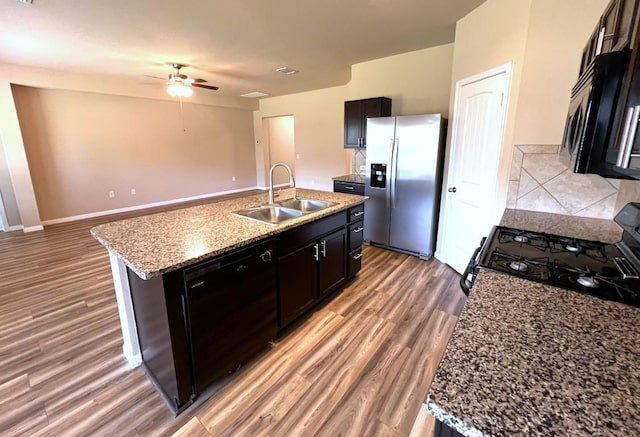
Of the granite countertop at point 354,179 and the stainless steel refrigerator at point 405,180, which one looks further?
the granite countertop at point 354,179

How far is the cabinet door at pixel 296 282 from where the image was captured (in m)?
2.08

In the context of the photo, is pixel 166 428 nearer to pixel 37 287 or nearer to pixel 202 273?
pixel 202 273

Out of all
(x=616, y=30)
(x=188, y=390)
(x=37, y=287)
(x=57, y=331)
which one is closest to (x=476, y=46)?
(x=616, y=30)

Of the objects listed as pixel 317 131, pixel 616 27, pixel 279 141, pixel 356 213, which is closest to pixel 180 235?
pixel 356 213

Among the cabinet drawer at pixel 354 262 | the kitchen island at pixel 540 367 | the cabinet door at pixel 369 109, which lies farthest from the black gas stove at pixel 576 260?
the cabinet door at pixel 369 109

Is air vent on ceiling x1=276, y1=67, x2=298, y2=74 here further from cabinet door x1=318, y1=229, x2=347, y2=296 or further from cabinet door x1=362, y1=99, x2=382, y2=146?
cabinet door x1=318, y1=229, x2=347, y2=296

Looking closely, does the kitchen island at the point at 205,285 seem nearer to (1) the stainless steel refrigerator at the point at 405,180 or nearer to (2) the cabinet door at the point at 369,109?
(1) the stainless steel refrigerator at the point at 405,180

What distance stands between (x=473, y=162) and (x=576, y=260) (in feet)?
5.74

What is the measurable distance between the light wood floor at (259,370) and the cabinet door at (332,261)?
189 mm

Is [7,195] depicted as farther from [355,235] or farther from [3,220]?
[355,235]

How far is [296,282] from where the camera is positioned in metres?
2.21

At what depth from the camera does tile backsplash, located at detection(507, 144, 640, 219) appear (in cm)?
202

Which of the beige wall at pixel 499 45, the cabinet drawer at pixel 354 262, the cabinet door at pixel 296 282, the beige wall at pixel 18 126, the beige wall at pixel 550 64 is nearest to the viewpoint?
the beige wall at pixel 550 64

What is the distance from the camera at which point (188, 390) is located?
5.20 feet
